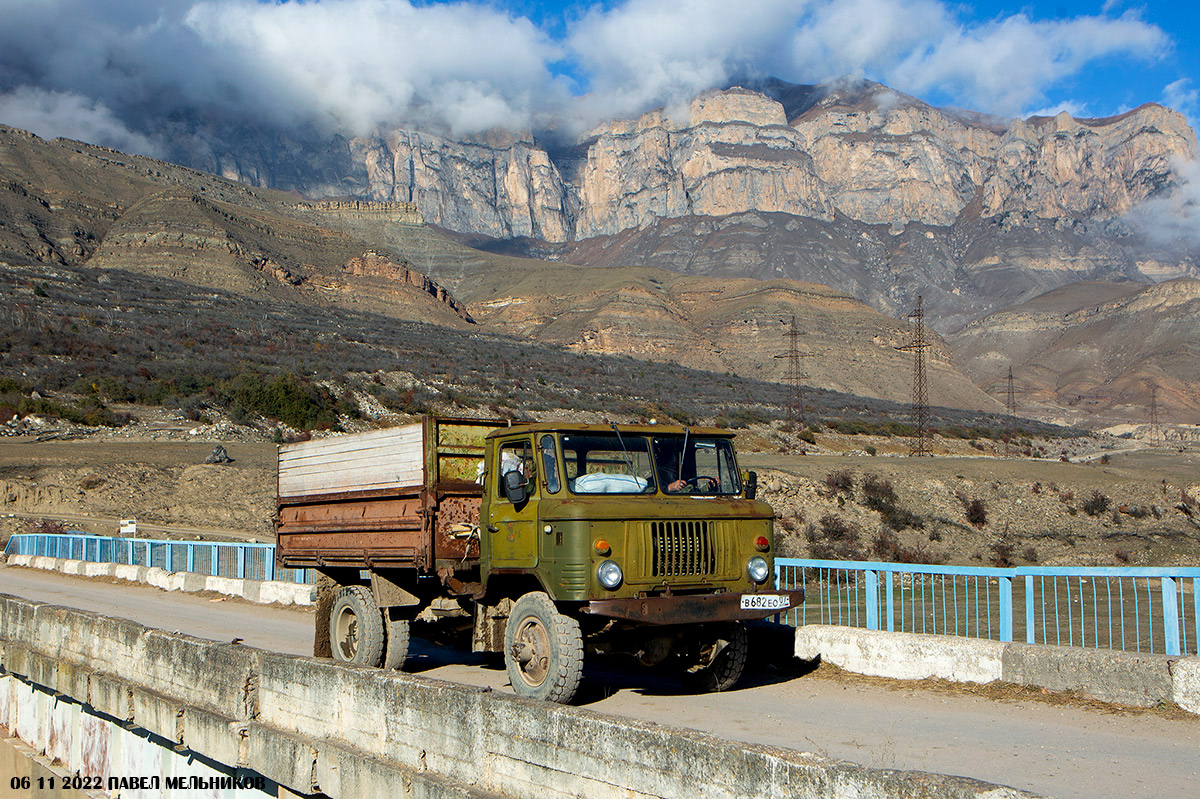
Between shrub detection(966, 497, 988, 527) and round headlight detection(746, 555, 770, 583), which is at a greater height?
round headlight detection(746, 555, 770, 583)

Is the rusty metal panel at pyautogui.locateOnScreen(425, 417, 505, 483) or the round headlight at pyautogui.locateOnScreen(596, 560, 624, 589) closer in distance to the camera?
the round headlight at pyautogui.locateOnScreen(596, 560, 624, 589)

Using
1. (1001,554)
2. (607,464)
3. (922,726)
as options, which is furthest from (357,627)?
(1001,554)

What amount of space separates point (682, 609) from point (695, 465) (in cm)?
150

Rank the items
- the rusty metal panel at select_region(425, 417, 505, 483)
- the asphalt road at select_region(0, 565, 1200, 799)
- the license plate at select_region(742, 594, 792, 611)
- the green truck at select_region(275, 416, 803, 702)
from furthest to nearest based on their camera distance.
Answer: the rusty metal panel at select_region(425, 417, 505, 483) → the license plate at select_region(742, 594, 792, 611) → the green truck at select_region(275, 416, 803, 702) → the asphalt road at select_region(0, 565, 1200, 799)

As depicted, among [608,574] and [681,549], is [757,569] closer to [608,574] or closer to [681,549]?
[681,549]

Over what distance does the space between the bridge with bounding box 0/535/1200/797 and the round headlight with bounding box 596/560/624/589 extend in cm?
99

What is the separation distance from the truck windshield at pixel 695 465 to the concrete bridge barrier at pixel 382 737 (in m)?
2.79

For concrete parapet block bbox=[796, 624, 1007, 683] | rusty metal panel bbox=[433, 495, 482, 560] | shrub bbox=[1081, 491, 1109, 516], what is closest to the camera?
concrete parapet block bbox=[796, 624, 1007, 683]

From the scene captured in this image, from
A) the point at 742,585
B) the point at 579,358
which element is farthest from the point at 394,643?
the point at 579,358

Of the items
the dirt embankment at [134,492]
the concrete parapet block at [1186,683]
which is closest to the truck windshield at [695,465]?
the concrete parapet block at [1186,683]

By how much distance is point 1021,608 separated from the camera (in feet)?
55.4

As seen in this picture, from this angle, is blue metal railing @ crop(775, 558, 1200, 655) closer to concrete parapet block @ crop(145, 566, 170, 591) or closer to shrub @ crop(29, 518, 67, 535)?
concrete parapet block @ crop(145, 566, 170, 591)

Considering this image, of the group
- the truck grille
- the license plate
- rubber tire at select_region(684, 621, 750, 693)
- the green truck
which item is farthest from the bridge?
the truck grille

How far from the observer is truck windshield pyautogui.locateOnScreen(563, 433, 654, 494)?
8312mm
